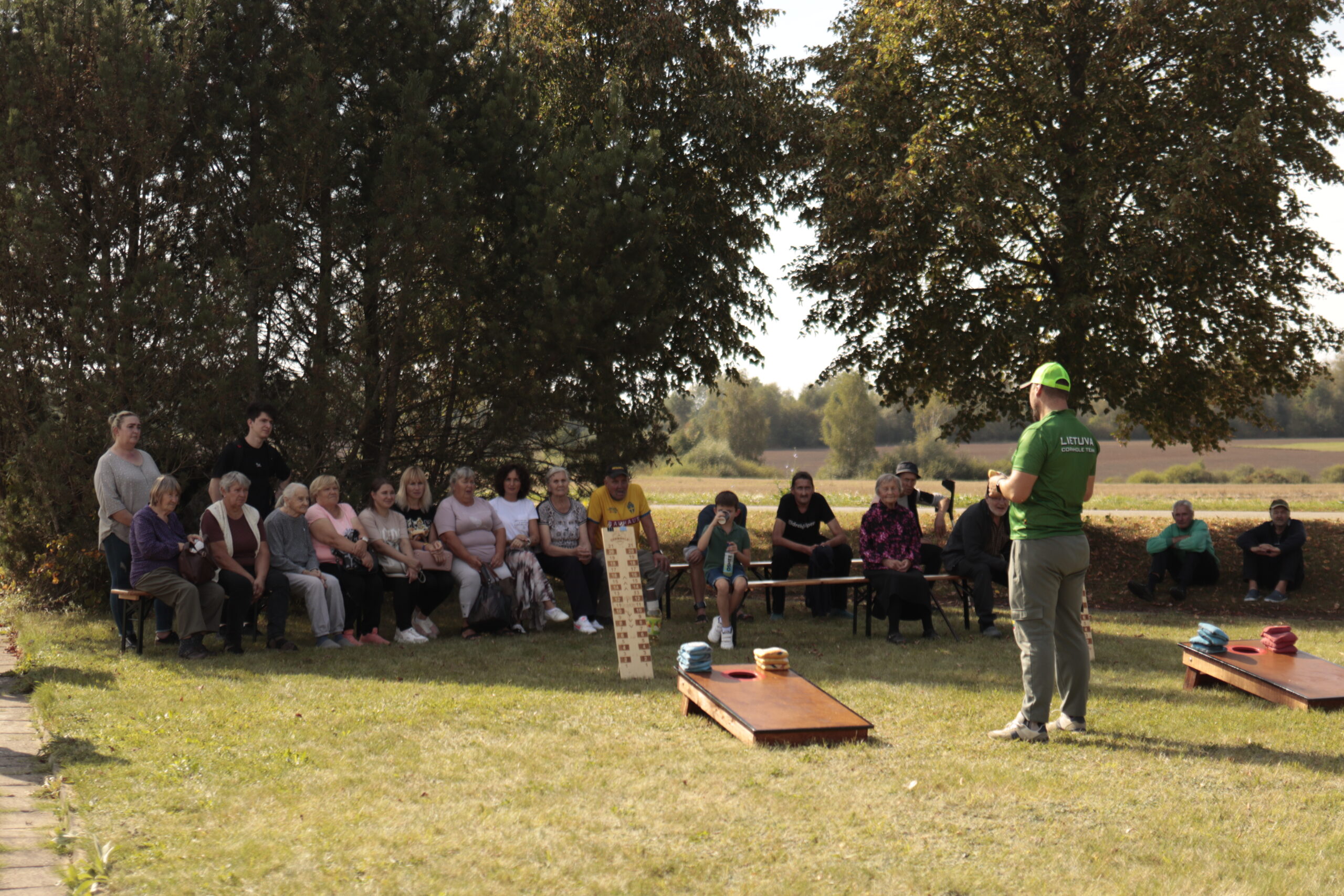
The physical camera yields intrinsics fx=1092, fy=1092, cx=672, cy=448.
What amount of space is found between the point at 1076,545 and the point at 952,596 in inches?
298

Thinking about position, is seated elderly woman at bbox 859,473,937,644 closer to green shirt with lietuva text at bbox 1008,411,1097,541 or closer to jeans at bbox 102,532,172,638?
green shirt with lietuva text at bbox 1008,411,1097,541

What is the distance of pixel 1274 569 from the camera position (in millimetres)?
12797

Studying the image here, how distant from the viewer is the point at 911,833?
13.6 ft

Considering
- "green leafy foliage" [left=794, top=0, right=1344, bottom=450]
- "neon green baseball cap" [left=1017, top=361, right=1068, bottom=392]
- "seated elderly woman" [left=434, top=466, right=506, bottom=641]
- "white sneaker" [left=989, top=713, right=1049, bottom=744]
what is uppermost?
"green leafy foliage" [left=794, top=0, right=1344, bottom=450]

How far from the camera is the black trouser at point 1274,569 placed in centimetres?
1266

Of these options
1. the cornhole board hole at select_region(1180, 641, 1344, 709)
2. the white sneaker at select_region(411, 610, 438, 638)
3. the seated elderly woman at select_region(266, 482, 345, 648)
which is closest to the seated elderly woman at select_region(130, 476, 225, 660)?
the seated elderly woman at select_region(266, 482, 345, 648)

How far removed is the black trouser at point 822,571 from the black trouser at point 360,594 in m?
3.74

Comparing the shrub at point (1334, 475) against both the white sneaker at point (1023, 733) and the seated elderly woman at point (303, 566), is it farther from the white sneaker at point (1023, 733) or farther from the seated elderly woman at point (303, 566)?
the seated elderly woman at point (303, 566)

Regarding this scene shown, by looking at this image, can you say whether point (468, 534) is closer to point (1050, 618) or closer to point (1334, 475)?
point (1050, 618)

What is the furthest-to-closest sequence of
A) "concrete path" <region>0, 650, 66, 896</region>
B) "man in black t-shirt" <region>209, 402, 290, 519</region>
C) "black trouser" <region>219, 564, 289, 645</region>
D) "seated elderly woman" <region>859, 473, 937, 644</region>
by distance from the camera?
"seated elderly woman" <region>859, 473, 937, 644</region>
"man in black t-shirt" <region>209, 402, 290, 519</region>
"black trouser" <region>219, 564, 289, 645</region>
"concrete path" <region>0, 650, 66, 896</region>

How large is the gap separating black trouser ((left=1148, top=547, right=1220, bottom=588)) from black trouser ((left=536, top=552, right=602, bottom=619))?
7009 mm

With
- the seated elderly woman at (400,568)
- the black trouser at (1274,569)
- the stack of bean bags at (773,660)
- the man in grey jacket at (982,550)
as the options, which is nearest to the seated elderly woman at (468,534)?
the seated elderly woman at (400,568)

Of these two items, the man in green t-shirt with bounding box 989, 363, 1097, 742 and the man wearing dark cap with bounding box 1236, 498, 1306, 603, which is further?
the man wearing dark cap with bounding box 1236, 498, 1306, 603

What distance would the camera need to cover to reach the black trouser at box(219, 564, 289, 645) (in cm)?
809
